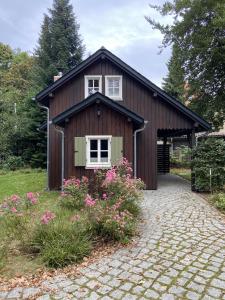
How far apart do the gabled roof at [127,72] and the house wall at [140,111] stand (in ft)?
0.82

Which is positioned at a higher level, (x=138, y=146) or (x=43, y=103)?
(x=43, y=103)

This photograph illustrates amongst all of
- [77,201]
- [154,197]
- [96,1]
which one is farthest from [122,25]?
[77,201]

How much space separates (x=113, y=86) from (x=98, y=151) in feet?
11.5

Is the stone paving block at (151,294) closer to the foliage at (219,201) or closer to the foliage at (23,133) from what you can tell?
the foliage at (219,201)

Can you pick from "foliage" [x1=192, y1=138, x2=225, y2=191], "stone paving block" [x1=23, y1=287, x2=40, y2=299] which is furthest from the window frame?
"stone paving block" [x1=23, y1=287, x2=40, y2=299]

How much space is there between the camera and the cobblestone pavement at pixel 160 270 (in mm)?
4047

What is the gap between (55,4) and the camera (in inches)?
1251

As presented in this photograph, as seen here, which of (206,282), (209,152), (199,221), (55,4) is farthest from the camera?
(55,4)

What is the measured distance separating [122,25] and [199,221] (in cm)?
1075

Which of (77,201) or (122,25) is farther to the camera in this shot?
(122,25)

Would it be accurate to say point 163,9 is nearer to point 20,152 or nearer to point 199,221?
point 199,221

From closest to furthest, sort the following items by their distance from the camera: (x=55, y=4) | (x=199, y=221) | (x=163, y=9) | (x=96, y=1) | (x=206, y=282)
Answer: (x=206, y=282) < (x=199, y=221) < (x=96, y=1) < (x=163, y=9) < (x=55, y=4)

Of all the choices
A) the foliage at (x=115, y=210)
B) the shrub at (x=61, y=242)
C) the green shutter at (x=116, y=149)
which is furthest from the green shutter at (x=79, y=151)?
the shrub at (x=61, y=242)

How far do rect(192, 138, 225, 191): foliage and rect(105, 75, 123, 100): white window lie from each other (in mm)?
4353
